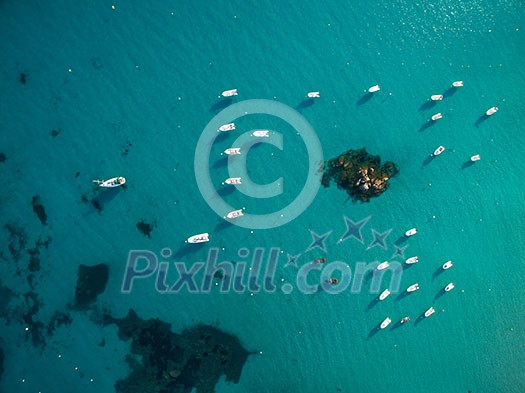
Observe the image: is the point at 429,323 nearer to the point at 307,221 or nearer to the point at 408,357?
the point at 408,357

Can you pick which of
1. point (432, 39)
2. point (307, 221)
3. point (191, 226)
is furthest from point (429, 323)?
point (432, 39)

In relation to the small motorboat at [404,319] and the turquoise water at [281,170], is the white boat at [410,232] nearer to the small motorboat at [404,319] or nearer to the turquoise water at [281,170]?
the turquoise water at [281,170]

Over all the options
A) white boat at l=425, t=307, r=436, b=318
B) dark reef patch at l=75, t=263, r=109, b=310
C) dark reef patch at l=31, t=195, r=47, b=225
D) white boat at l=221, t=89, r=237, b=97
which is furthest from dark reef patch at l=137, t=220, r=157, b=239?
white boat at l=425, t=307, r=436, b=318

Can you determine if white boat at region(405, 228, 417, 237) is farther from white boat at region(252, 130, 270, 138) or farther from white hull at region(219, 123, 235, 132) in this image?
white hull at region(219, 123, 235, 132)

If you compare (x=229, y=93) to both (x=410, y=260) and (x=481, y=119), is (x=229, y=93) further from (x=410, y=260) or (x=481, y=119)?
(x=481, y=119)

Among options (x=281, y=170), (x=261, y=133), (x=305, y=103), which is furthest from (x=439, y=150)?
(x=261, y=133)

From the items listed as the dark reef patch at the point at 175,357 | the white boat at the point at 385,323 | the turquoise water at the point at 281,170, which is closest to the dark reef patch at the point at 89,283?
the turquoise water at the point at 281,170

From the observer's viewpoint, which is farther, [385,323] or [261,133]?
[385,323]
